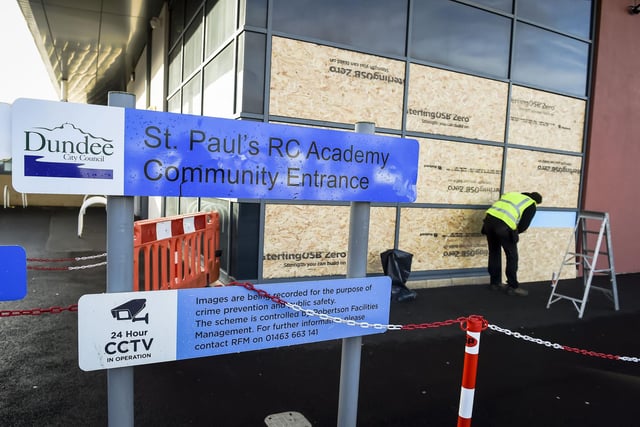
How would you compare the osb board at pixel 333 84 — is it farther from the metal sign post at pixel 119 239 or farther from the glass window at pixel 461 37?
the metal sign post at pixel 119 239

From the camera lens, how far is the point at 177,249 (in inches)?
201

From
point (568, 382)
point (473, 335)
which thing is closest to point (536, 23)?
point (568, 382)

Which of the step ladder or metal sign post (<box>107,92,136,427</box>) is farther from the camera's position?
the step ladder

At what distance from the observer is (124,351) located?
196 centimetres

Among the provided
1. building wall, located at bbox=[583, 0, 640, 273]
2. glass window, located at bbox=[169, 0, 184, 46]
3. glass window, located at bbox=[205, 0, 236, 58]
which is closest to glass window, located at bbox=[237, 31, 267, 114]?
glass window, located at bbox=[205, 0, 236, 58]

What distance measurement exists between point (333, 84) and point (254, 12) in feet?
4.39

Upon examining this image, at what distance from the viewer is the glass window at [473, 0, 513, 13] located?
273 inches

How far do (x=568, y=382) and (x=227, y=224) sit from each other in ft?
13.8

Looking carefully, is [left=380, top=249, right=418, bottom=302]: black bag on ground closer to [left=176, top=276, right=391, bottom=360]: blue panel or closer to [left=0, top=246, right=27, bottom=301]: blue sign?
[left=176, top=276, right=391, bottom=360]: blue panel

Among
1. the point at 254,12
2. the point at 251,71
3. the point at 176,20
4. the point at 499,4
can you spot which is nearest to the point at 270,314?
the point at 251,71

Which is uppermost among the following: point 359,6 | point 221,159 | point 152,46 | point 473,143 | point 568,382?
point 152,46

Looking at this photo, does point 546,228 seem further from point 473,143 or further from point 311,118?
point 311,118

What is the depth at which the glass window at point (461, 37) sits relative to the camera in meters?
6.52

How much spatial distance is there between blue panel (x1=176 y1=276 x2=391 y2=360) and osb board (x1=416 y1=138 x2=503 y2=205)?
170 inches
